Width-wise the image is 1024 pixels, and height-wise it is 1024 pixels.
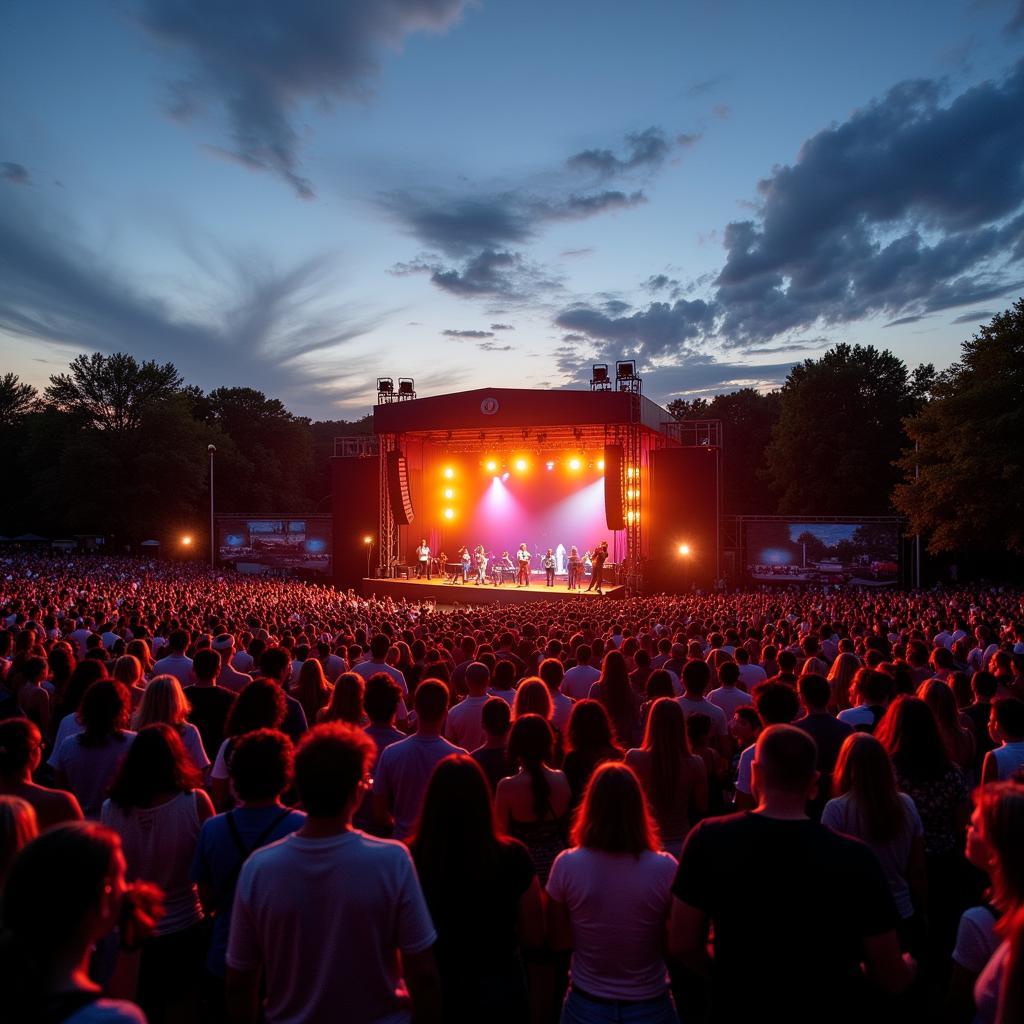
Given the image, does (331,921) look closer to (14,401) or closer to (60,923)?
(60,923)

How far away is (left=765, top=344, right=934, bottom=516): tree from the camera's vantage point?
39.2 m

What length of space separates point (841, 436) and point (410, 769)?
4091 centimetres

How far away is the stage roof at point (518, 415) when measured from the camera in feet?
80.9

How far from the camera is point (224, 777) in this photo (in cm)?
377

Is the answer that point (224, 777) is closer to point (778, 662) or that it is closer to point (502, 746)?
point (502, 746)

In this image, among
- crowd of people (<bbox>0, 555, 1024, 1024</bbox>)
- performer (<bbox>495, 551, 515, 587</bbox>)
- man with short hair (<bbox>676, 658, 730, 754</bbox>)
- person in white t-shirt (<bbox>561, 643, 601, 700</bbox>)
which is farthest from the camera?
performer (<bbox>495, 551, 515, 587</bbox>)

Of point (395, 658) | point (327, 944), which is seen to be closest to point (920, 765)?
point (327, 944)

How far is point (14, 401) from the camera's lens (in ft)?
196

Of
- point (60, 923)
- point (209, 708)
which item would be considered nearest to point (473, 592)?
point (209, 708)

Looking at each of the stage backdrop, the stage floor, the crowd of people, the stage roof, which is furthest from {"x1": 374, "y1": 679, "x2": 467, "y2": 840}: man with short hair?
the stage backdrop

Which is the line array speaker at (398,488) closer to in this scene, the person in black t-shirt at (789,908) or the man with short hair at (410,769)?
the man with short hair at (410,769)

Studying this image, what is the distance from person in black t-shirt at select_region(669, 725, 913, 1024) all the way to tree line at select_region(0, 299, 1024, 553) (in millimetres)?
27258

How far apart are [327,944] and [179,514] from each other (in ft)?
163

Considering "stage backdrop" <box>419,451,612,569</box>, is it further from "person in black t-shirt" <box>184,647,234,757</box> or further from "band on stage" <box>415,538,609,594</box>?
"person in black t-shirt" <box>184,647,234,757</box>
